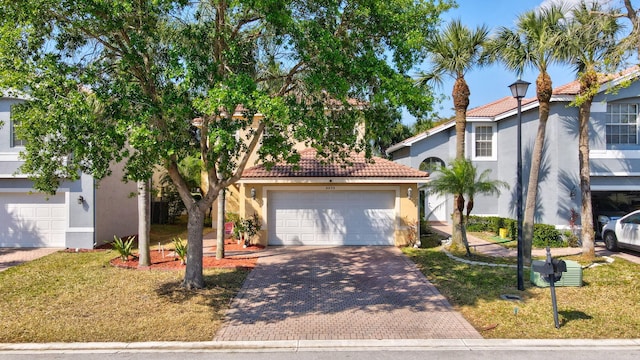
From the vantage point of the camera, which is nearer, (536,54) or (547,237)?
(536,54)

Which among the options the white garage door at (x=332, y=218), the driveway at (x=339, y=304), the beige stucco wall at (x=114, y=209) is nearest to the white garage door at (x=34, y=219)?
the beige stucco wall at (x=114, y=209)

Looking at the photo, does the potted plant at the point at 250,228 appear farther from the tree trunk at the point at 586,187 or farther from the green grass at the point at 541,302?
the tree trunk at the point at 586,187

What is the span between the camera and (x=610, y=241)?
14.5 meters

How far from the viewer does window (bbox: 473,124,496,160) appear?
21.4 meters

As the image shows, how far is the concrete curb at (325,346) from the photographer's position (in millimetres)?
6688

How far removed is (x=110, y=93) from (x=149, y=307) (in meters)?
4.28

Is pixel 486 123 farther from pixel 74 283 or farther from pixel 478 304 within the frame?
pixel 74 283

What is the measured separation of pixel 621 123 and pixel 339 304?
14.2 metres

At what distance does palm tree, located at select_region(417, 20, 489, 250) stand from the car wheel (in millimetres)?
5086

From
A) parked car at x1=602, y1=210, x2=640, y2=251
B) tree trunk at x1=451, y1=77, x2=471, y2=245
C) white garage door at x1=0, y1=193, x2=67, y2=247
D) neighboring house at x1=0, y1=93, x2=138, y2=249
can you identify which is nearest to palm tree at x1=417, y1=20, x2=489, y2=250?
tree trunk at x1=451, y1=77, x2=471, y2=245

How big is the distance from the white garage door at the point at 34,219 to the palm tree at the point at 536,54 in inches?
620

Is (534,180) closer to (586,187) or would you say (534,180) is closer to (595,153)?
(586,187)

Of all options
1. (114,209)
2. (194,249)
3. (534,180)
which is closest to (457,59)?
(534,180)

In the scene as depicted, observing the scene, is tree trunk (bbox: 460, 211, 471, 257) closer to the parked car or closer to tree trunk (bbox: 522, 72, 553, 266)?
tree trunk (bbox: 522, 72, 553, 266)
